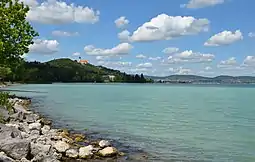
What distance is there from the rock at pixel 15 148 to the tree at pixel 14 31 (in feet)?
12.4

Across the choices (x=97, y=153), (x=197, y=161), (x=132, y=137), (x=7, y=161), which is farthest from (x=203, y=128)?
(x=7, y=161)

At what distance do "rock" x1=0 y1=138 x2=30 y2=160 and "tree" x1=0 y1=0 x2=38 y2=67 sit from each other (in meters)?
3.77

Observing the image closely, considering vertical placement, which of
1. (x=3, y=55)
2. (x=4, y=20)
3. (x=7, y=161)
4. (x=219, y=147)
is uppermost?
(x=4, y=20)

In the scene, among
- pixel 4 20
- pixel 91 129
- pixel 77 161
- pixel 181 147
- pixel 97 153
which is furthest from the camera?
pixel 91 129

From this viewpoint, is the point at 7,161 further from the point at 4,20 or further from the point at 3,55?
the point at 4,20

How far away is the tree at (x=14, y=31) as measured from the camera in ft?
40.8

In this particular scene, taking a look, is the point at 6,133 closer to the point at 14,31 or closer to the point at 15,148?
the point at 15,148

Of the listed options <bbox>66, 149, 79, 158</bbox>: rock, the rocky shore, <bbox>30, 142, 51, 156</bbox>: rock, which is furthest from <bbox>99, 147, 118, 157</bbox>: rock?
<bbox>30, 142, 51, 156</bbox>: rock

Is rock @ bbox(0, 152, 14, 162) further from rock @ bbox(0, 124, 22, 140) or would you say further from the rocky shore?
rock @ bbox(0, 124, 22, 140)

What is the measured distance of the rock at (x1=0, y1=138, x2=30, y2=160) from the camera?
15.1m

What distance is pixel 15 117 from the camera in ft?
96.1

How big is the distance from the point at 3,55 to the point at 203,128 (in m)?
26.4

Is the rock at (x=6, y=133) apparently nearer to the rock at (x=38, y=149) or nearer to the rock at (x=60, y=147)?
the rock at (x=38, y=149)

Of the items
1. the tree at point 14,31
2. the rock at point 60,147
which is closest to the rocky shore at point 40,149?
the rock at point 60,147
